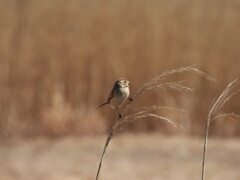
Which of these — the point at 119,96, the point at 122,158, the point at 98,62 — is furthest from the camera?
Result: the point at 98,62

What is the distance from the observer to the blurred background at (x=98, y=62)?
9.81 meters

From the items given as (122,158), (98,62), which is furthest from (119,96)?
(98,62)

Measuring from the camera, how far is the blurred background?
9812 mm

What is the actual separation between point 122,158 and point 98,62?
1.62m

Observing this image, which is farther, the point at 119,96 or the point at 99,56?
the point at 99,56

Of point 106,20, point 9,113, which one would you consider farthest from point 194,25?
point 9,113

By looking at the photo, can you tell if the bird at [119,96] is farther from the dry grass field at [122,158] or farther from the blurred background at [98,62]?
the blurred background at [98,62]

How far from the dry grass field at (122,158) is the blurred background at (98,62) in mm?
50

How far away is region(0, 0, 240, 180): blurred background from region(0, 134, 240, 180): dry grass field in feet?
0.17

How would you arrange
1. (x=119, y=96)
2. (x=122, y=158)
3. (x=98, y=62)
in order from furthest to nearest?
1. (x=98, y=62)
2. (x=122, y=158)
3. (x=119, y=96)

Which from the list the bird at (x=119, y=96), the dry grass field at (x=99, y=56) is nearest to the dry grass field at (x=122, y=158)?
the dry grass field at (x=99, y=56)

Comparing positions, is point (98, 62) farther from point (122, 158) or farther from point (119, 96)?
point (119, 96)

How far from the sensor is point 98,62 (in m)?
10.2

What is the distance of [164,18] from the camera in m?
10.8
